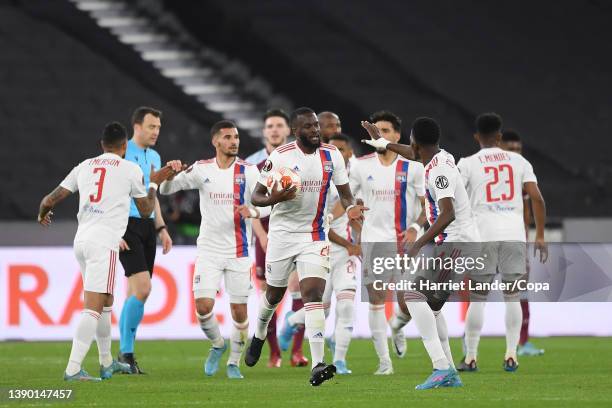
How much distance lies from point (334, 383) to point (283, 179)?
1.73 m

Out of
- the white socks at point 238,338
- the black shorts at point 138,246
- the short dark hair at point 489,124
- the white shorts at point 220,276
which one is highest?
the short dark hair at point 489,124

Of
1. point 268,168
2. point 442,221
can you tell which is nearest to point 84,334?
point 268,168

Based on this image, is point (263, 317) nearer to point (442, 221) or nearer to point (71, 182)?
point (71, 182)

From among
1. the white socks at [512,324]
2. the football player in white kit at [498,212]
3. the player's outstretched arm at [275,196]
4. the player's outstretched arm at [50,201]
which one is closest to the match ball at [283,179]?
the player's outstretched arm at [275,196]

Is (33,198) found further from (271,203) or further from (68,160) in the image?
(271,203)

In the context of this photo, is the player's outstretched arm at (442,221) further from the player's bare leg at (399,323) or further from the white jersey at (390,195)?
the white jersey at (390,195)

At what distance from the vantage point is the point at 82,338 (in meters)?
10.5

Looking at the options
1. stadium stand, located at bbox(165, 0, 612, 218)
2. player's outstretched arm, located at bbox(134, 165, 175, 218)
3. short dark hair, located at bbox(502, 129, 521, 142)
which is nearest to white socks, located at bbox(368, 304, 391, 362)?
player's outstretched arm, located at bbox(134, 165, 175, 218)

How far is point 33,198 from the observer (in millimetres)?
23547

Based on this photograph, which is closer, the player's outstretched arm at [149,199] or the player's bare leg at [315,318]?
the player's bare leg at [315,318]

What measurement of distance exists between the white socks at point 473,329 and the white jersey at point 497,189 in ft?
2.04

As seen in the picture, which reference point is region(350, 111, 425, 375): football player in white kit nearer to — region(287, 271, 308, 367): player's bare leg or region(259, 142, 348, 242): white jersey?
region(287, 271, 308, 367): player's bare leg

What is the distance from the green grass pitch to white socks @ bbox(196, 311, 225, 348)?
350 millimetres

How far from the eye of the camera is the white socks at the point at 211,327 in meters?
11.5
